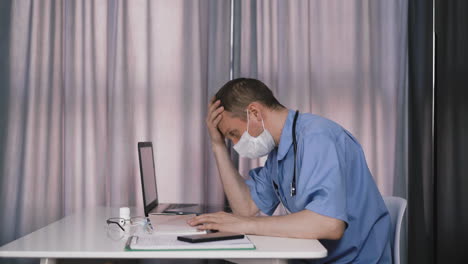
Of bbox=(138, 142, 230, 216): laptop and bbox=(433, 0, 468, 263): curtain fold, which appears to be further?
bbox=(433, 0, 468, 263): curtain fold

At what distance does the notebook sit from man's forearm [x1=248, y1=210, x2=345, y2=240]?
109 mm

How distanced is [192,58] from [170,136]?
49 centimetres

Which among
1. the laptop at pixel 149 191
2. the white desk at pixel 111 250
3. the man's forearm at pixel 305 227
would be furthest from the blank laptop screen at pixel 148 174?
the man's forearm at pixel 305 227

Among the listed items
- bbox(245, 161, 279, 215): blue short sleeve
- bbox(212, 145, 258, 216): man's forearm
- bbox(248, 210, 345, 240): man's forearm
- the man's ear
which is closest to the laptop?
bbox(212, 145, 258, 216): man's forearm

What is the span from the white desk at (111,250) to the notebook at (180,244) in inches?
0.9

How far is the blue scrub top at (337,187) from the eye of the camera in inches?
62.2

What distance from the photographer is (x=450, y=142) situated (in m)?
2.75

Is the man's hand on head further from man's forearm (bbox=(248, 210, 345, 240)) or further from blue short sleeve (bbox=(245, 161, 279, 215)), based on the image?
man's forearm (bbox=(248, 210, 345, 240))

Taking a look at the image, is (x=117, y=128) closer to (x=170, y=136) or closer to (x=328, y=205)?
(x=170, y=136)

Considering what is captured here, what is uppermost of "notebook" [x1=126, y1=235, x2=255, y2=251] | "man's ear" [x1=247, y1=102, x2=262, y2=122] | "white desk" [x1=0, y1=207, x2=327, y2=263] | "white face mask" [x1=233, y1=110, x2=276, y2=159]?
"man's ear" [x1=247, y1=102, x2=262, y2=122]

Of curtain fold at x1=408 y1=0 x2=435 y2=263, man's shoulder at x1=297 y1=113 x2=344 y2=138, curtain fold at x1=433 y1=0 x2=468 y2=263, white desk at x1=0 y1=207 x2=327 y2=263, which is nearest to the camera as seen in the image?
white desk at x1=0 y1=207 x2=327 y2=263

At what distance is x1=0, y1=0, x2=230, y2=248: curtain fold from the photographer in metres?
2.99

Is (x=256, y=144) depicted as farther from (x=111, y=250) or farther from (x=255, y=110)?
(x=111, y=250)

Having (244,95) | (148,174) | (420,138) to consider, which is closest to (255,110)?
(244,95)
